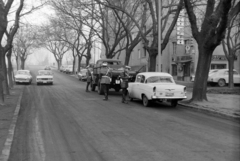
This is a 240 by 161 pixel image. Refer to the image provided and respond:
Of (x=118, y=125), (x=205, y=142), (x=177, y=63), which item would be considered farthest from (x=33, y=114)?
(x=177, y=63)

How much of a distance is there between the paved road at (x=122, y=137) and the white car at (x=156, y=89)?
5.03ft

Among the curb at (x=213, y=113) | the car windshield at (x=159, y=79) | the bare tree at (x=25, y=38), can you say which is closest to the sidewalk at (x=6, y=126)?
the car windshield at (x=159, y=79)

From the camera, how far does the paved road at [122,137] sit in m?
5.71

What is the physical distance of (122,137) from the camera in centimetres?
718

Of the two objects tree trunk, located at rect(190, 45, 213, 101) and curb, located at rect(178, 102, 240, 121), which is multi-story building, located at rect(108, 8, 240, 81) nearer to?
tree trunk, located at rect(190, 45, 213, 101)

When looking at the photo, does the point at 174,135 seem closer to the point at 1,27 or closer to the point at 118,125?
the point at 118,125

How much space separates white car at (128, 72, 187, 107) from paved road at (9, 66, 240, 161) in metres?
1.53

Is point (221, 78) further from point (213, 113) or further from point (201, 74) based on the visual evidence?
point (213, 113)

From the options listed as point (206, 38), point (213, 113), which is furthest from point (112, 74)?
point (213, 113)

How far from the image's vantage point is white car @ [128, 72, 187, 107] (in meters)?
12.5

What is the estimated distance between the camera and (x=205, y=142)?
6.82 metres

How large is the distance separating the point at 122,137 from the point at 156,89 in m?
5.59

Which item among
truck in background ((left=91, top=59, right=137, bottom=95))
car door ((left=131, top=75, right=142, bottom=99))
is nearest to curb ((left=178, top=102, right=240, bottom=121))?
car door ((left=131, top=75, right=142, bottom=99))

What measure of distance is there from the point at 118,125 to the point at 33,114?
368 centimetres
